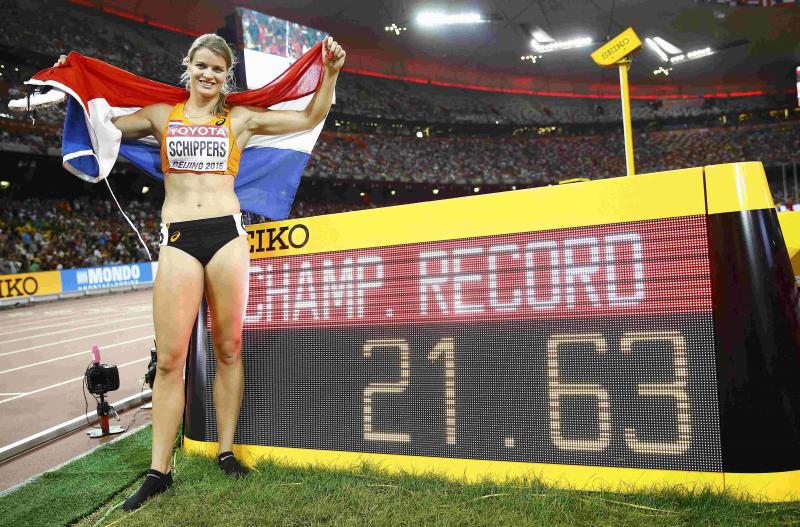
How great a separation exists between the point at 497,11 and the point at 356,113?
13643 millimetres

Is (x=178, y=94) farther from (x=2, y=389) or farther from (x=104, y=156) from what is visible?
(x=2, y=389)

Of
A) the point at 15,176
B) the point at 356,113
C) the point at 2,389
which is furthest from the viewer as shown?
the point at 356,113

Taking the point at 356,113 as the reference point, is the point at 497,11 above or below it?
above

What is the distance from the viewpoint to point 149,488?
2508 millimetres

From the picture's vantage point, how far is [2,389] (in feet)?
21.8

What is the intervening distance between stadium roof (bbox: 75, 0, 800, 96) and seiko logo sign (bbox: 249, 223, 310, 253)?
27145mm

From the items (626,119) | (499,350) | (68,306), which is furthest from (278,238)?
(68,306)

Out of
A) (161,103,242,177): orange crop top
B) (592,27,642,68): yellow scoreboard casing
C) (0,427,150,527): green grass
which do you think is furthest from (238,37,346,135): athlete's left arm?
(592,27,642,68): yellow scoreboard casing

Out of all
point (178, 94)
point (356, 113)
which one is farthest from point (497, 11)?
point (178, 94)

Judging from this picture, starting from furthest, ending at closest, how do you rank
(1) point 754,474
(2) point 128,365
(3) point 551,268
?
(2) point 128,365 → (3) point 551,268 → (1) point 754,474

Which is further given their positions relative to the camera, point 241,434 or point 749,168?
point 241,434

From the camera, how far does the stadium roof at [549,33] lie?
34.4m

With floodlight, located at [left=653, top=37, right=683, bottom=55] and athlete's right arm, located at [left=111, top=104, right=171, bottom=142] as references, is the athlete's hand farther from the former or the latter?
floodlight, located at [left=653, top=37, right=683, bottom=55]

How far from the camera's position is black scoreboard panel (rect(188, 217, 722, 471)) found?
6.98 ft
